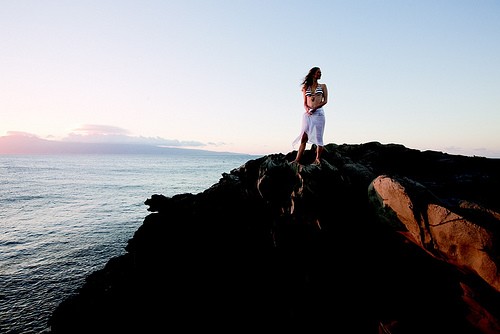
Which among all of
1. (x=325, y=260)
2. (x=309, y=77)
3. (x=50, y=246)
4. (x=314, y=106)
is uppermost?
(x=309, y=77)

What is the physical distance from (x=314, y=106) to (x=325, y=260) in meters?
5.42

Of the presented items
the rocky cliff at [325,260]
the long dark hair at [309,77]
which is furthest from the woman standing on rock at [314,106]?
the rocky cliff at [325,260]

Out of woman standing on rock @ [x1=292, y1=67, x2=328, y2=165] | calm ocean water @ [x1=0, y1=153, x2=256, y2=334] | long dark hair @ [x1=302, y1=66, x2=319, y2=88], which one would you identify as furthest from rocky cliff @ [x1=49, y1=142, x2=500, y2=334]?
calm ocean water @ [x1=0, y1=153, x2=256, y2=334]

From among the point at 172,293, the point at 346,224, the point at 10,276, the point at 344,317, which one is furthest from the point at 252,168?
the point at 10,276

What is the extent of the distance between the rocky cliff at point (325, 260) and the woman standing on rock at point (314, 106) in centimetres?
115

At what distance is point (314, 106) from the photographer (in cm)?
930

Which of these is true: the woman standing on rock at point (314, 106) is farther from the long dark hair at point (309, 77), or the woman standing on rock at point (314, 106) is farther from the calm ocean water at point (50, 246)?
the calm ocean water at point (50, 246)

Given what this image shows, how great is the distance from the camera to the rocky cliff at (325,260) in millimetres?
6590

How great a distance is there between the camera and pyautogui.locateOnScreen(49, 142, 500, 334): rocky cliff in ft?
21.6

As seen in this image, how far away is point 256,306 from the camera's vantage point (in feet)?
30.8

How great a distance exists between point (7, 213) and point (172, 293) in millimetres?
35484

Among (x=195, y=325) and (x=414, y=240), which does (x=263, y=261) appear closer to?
(x=195, y=325)

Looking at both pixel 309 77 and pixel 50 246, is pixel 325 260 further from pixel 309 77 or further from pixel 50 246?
pixel 50 246

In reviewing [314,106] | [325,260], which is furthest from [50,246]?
[314,106]
